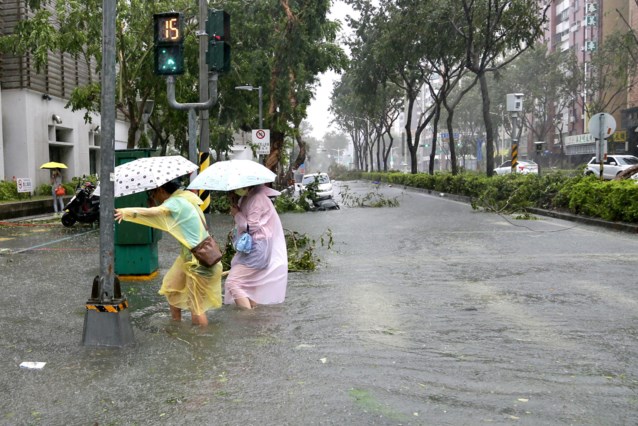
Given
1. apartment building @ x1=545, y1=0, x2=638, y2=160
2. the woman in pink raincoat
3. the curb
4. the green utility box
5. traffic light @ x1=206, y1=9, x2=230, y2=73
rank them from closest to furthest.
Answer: the woman in pink raincoat → the green utility box → traffic light @ x1=206, y1=9, x2=230, y2=73 → the curb → apartment building @ x1=545, y1=0, x2=638, y2=160

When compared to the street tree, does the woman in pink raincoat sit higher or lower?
lower

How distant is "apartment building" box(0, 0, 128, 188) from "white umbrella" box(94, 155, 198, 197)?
18.7m

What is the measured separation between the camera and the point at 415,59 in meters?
34.9

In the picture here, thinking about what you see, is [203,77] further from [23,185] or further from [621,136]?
[621,136]

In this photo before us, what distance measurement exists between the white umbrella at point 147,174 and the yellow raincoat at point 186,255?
0.64 feet

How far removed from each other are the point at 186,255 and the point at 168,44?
358 cm

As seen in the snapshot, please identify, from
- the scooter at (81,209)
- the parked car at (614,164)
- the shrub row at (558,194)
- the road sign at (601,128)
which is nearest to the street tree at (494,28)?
the shrub row at (558,194)

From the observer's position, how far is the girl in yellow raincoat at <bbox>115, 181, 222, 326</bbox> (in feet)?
19.3

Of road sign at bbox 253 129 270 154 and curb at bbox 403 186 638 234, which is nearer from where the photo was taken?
curb at bbox 403 186 638 234

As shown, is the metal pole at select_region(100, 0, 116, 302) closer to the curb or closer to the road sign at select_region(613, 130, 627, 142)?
the curb

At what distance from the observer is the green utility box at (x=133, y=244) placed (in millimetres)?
8859

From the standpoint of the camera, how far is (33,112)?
86.5 ft

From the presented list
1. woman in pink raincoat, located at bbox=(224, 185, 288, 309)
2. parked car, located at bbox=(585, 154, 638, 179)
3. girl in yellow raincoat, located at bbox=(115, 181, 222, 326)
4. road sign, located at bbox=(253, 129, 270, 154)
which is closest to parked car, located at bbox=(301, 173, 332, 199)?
road sign, located at bbox=(253, 129, 270, 154)

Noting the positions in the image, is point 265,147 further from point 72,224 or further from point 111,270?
point 111,270
